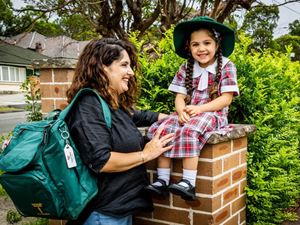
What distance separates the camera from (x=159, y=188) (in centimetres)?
222

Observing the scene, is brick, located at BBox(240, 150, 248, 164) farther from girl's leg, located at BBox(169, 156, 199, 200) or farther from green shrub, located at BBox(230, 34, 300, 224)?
girl's leg, located at BBox(169, 156, 199, 200)

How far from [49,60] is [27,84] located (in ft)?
4.84

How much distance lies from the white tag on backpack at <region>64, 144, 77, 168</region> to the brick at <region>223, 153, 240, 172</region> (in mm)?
991

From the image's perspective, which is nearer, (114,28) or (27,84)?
(27,84)

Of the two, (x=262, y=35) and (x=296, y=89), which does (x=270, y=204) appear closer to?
(x=296, y=89)

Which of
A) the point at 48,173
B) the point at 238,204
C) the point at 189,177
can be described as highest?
the point at 48,173

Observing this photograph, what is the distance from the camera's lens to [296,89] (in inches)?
154

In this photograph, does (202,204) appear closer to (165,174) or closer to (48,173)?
(165,174)

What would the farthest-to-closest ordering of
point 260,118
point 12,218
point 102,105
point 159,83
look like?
point 12,218, point 159,83, point 260,118, point 102,105

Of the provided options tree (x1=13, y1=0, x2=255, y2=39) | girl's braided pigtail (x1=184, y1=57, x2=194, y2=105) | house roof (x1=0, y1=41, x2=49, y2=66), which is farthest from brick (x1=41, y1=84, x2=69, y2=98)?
house roof (x1=0, y1=41, x2=49, y2=66)

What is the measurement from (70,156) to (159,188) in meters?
0.60

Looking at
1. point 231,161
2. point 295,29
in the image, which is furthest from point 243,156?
point 295,29

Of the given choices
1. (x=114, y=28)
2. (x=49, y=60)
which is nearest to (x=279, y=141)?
(x=49, y=60)

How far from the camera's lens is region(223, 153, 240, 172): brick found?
241 cm
